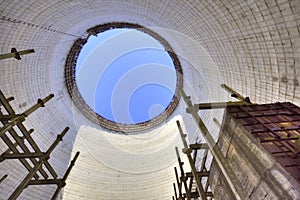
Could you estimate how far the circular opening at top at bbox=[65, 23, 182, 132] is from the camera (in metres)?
11.2

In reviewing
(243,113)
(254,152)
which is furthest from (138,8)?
(254,152)

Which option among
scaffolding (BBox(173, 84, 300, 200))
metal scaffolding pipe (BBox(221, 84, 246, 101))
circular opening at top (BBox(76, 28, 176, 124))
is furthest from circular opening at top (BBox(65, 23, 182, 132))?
scaffolding (BBox(173, 84, 300, 200))

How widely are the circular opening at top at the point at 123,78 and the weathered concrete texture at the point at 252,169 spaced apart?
6546mm

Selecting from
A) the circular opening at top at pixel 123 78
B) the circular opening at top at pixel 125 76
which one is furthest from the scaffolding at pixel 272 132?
the circular opening at top at pixel 125 76

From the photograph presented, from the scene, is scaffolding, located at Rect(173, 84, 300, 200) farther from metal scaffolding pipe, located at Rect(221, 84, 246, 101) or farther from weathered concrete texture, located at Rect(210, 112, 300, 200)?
metal scaffolding pipe, located at Rect(221, 84, 246, 101)

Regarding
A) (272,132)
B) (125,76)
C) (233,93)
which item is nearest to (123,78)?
A: (125,76)

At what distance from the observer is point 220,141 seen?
4.71 metres

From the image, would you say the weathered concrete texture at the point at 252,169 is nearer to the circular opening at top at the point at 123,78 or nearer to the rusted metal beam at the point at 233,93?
the rusted metal beam at the point at 233,93

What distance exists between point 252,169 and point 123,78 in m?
12.0

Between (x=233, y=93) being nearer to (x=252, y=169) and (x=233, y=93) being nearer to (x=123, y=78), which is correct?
(x=252, y=169)

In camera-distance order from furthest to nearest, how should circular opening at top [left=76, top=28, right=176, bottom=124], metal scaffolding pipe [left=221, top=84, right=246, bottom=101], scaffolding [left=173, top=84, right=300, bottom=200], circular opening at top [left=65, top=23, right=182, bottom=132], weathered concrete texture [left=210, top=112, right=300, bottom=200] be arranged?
circular opening at top [left=76, top=28, right=176, bottom=124]
circular opening at top [left=65, top=23, right=182, bottom=132]
metal scaffolding pipe [left=221, top=84, right=246, bottom=101]
scaffolding [left=173, top=84, right=300, bottom=200]
weathered concrete texture [left=210, top=112, right=300, bottom=200]

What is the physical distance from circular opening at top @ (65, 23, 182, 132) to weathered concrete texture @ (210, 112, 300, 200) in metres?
6.55

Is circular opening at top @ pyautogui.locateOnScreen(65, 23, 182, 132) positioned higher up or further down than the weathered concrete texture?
higher up

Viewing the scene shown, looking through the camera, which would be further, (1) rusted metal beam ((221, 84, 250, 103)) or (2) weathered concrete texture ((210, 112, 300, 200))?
(1) rusted metal beam ((221, 84, 250, 103))
